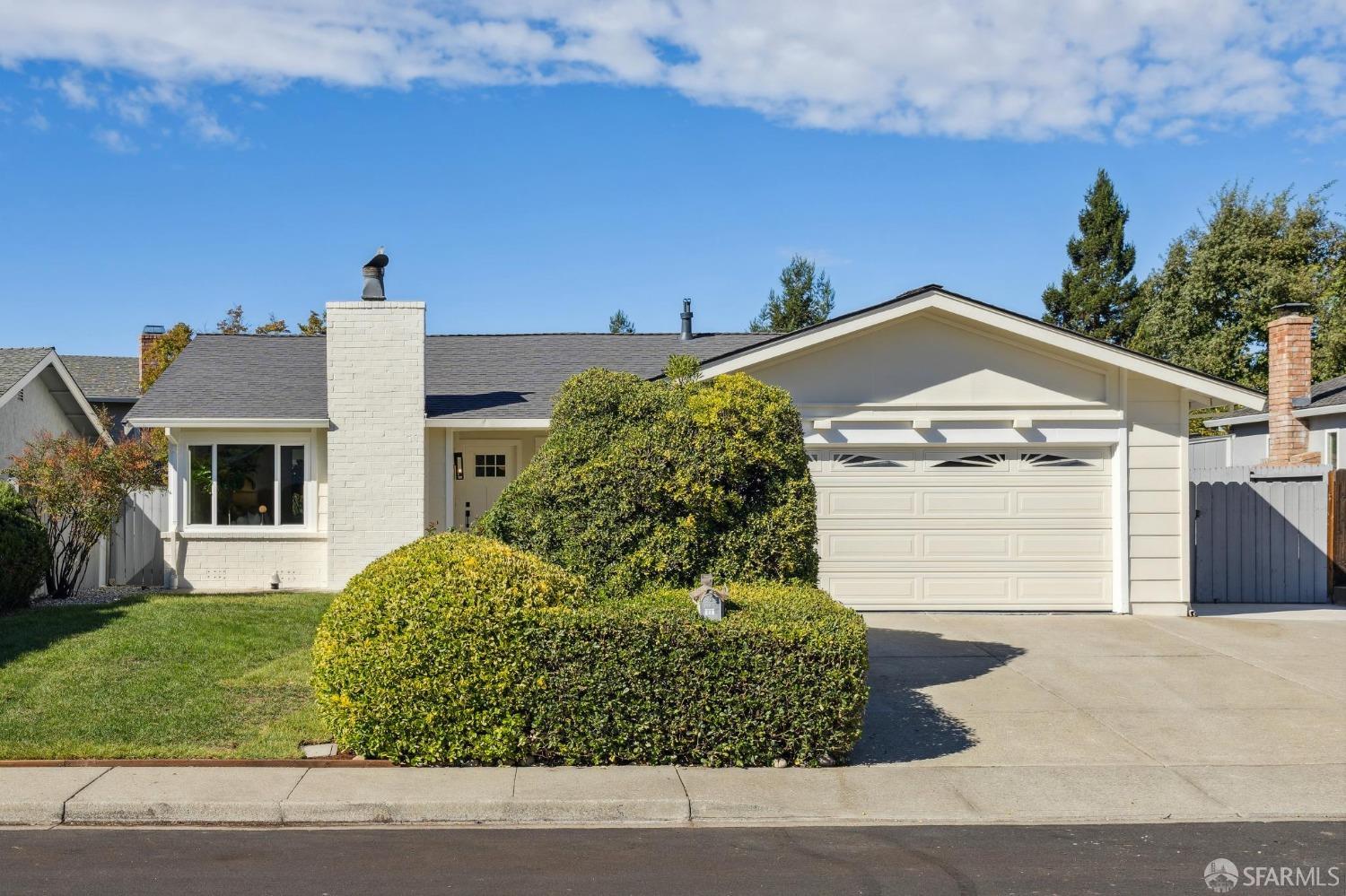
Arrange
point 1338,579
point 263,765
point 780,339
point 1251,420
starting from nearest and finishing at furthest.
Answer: point 263,765 < point 780,339 < point 1338,579 < point 1251,420

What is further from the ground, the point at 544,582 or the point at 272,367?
the point at 272,367

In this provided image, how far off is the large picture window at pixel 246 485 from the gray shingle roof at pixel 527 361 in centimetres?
235

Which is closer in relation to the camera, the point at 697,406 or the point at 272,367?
the point at 697,406

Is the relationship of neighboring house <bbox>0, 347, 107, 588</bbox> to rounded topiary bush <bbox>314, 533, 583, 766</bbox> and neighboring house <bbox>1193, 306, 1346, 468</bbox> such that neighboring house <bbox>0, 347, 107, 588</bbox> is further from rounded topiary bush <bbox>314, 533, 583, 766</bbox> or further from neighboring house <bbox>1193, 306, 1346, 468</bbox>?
neighboring house <bbox>1193, 306, 1346, 468</bbox>

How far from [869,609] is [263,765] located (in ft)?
28.2

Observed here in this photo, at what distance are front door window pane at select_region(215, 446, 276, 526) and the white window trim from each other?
0.06m

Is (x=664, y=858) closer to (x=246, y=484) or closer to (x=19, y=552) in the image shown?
(x=19, y=552)

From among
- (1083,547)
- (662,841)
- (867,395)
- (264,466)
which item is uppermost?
(867,395)

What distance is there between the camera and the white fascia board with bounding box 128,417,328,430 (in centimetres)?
1520

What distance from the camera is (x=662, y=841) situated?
19.8 ft

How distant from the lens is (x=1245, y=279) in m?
35.5

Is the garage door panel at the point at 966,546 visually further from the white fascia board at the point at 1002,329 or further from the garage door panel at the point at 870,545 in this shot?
the white fascia board at the point at 1002,329

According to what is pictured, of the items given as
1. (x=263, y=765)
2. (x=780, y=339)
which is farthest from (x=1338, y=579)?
(x=263, y=765)

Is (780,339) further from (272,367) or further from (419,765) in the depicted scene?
(272,367)
